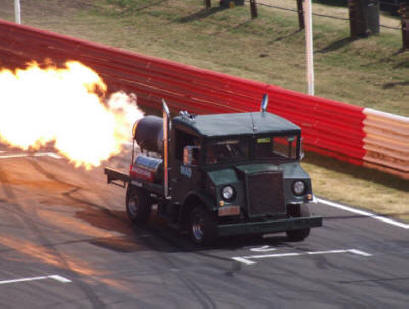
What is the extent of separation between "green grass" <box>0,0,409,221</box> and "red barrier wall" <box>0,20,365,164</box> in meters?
0.68

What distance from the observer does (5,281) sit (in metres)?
14.8

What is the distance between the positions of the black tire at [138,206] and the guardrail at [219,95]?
6.40 meters

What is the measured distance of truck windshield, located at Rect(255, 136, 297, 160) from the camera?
1664cm

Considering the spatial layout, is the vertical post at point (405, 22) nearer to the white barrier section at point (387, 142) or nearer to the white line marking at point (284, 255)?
the white barrier section at point (387, 142)

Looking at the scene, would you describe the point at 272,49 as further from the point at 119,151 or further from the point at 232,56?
the point at 119,151

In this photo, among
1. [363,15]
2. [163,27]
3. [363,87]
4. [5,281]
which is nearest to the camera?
[5,281]

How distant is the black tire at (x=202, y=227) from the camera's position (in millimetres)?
16141

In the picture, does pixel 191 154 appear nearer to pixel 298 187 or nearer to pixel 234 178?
pixel 234 178

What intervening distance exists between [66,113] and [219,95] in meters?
4.47

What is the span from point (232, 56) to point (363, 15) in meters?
4.80

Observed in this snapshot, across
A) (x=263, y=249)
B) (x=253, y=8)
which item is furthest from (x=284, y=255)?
(x=253, y=8)

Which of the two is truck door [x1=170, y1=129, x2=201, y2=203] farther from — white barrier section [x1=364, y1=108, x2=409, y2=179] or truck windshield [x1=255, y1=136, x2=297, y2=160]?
white barrier section [x1=364, y1=108, x2=409, y2=179]

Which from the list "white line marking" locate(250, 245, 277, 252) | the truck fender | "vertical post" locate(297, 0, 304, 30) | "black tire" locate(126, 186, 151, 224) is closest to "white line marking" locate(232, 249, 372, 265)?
"white line marking" locate(250, 245, 277, 252)

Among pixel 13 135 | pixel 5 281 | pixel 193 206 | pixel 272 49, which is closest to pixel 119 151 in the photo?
pixel 13 135
